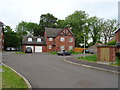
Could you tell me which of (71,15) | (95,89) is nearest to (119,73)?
(95,89)

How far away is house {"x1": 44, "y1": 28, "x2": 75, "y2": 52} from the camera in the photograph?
146ft

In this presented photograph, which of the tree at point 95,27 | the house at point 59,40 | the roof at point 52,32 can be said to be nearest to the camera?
the house at point 59,40

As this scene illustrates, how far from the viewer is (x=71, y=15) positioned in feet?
196

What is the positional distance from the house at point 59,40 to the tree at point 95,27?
15.8 metres

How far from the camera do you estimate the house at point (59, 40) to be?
44531mm

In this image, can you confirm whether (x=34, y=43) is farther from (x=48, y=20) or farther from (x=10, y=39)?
(x=48, y=20)

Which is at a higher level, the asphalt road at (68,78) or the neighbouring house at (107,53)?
the neighbouring house at (107,53)

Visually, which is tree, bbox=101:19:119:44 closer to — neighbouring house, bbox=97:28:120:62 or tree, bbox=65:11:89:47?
tree, bbox=65:11:89:47

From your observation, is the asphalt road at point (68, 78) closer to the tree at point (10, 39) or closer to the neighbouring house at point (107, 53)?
the neighbouring house at point (107, 53)

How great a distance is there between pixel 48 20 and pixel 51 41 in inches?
973

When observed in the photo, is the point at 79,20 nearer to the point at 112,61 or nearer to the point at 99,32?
the point at 99,32

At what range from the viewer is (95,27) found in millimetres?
57719

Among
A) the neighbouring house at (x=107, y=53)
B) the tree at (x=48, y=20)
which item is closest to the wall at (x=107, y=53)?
the neighbouring house at (x=107, y=53)

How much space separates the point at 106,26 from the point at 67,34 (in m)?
18.8
